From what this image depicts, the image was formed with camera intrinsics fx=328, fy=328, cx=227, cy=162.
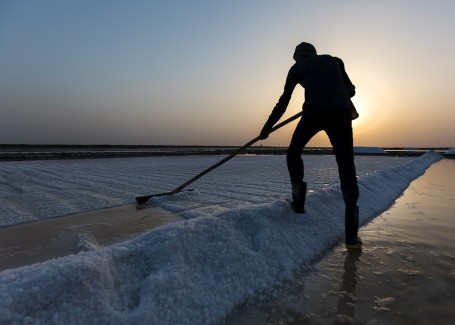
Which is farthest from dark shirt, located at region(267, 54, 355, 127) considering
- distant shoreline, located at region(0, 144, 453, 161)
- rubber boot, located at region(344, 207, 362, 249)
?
distant shoreline, located at region(0, 144, 453, 161)

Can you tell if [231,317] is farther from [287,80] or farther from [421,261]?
[287,80]

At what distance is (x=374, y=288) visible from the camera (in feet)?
6.69

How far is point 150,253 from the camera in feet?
6.07

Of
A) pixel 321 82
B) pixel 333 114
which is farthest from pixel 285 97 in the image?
pixel 333 114

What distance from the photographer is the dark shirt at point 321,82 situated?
2.86 m

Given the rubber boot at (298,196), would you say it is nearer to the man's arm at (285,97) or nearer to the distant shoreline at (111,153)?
the man's arm at (285,97)

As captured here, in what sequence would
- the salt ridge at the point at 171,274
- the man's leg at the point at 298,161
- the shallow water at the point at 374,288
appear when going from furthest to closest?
1. the man's leg at the point at 298,161
2. the shallow water at the point at 374,288
3. the salt ridge at the point at 171,274

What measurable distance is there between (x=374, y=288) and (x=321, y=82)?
5.69 feet

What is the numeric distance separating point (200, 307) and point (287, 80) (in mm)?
2263

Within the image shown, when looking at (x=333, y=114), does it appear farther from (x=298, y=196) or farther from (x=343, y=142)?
(x=298, y=196)

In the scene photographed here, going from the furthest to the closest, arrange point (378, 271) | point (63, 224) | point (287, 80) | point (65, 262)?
point (63, 224)
point (287, 80)
point (378, 271)
point (65, 262)

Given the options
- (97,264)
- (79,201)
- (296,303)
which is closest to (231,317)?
(296,303)

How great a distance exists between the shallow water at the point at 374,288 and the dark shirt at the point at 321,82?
126 cm

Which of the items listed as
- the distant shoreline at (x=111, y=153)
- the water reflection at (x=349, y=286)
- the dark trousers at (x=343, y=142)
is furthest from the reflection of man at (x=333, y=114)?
the distant shoreline at (x=111, y=153)
